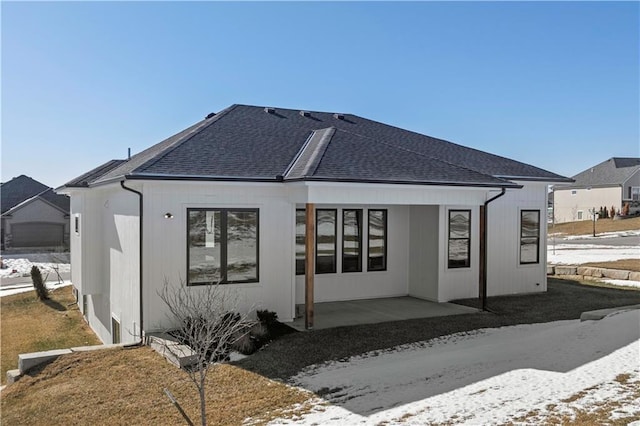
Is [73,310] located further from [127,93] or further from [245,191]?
[245,191]

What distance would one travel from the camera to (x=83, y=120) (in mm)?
19078

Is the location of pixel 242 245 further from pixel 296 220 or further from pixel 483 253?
pixel 483 253

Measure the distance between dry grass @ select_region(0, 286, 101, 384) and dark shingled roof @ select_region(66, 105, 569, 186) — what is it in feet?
15.4

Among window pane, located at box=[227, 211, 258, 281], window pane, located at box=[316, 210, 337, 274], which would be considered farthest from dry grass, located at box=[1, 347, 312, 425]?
window pane, located at box=[316, 210, 337, 274]

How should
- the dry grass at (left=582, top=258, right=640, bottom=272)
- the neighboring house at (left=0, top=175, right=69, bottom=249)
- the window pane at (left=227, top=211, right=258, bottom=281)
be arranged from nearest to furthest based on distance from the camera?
the window pane at (left=227, top=211, right=258, bottom=281) → the dry grass at (left=582, top=258, right=640, bottom=272) → the neighboring house at (left=0, top=175, right=69, bottom=249)

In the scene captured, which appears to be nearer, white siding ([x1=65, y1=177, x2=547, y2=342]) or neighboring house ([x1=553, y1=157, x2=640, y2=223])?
white siding ([x1=65, y1=177, x2=547, y2=342])

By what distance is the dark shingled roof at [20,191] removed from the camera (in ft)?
153

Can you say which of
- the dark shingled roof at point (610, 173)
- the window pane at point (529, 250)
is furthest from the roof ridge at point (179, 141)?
the dark shingled roof at point (610, 173)

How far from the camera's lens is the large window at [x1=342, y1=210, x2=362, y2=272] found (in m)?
14.5

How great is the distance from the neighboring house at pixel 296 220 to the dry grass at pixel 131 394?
5.74 ft

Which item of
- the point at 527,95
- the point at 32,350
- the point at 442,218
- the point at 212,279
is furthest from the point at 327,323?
the point at 527,95

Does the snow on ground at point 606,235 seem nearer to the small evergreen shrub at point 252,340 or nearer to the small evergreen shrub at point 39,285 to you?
the small evergreen shrub at point 39,285

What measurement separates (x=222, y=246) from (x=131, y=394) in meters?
4.08

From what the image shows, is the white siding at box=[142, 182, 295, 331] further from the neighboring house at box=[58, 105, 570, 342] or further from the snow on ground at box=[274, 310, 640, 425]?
the snow on ground at box=[274, 310, 640, 425]
